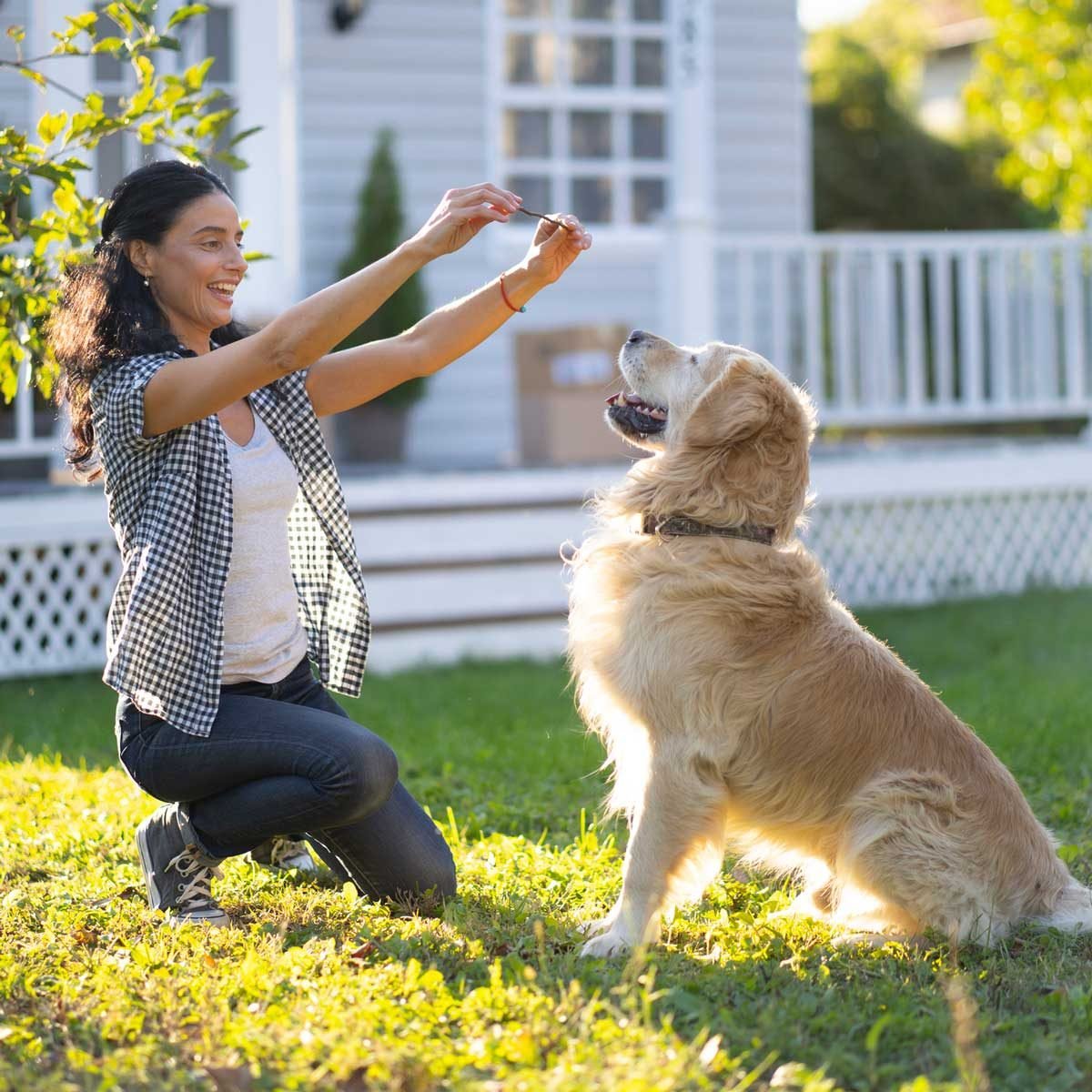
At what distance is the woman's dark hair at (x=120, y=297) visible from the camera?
336 centimetres

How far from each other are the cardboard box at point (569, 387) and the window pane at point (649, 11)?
7.66ft

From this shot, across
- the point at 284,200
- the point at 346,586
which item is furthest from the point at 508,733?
the point at 284,200

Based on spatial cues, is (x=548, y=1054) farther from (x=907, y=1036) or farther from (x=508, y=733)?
(x=508, y=733)

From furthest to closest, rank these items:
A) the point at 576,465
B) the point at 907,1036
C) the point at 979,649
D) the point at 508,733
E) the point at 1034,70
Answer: the point at 1034,70 → the point at 576,465 → the point at 979,649 → the point at 508,733 → the point at 907,1036

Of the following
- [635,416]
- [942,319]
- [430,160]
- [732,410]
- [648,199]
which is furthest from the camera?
[648,199]

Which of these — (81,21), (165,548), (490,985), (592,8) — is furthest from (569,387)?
(490,985)

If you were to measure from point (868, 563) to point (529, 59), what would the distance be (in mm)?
4739

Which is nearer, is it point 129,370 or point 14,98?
point 129,370

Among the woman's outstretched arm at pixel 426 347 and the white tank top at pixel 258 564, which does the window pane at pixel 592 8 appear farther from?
the white tank top at pixel 258 564

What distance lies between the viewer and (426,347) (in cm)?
380

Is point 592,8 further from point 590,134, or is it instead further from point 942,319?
point 942,319

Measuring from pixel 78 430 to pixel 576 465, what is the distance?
4514mm

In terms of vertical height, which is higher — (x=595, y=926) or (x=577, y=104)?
(x=577, y=104)

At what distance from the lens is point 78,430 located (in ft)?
11.5
